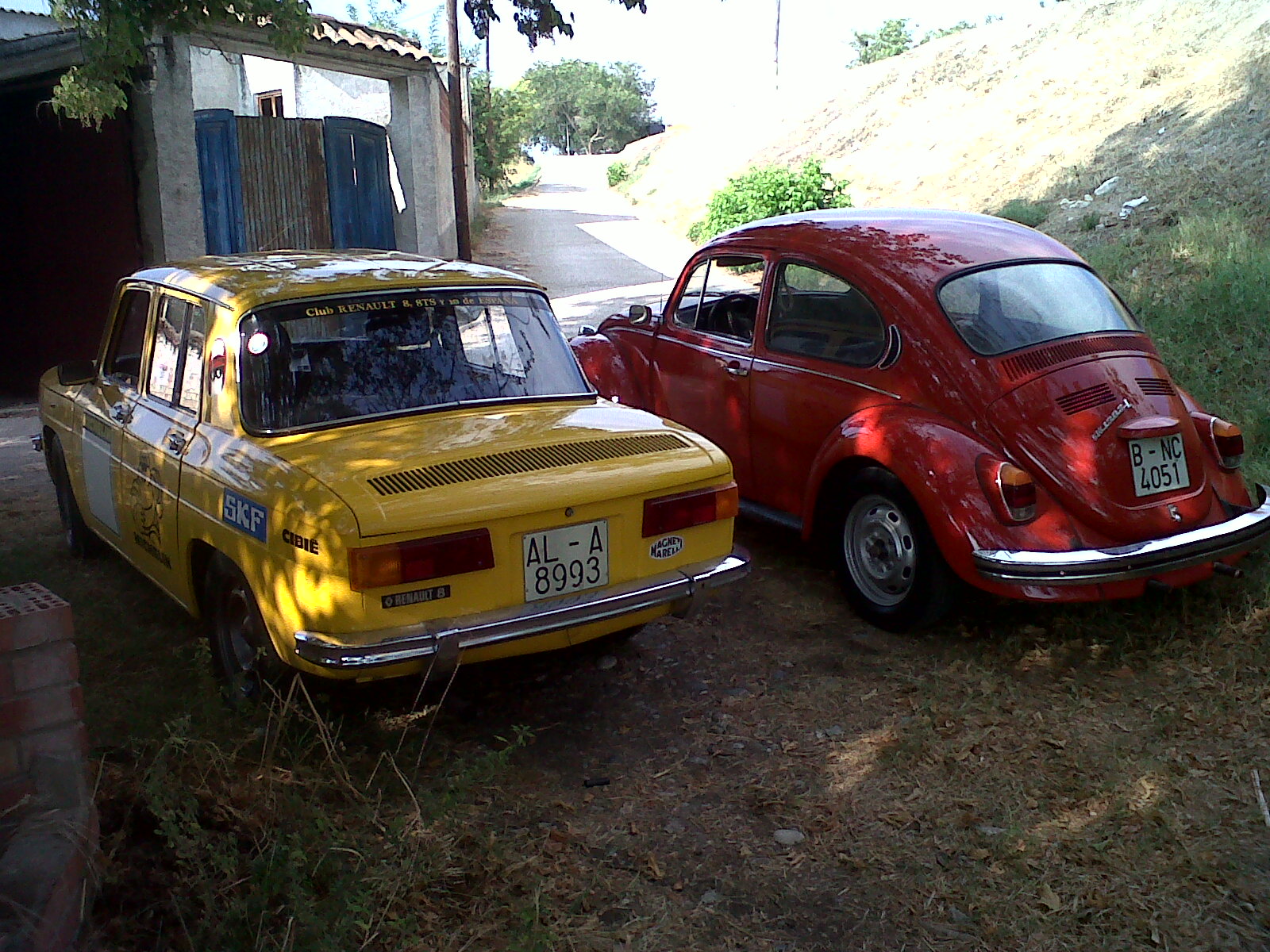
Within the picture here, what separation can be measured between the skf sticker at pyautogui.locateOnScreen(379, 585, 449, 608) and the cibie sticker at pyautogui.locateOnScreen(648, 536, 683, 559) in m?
0.80

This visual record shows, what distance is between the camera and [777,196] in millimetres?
18125

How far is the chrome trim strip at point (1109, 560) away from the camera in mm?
4199

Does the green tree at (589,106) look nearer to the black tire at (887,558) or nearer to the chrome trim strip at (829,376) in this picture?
the chrome trim strip at (829,376)

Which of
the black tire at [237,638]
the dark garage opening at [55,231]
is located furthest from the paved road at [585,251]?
the black tire at [237,638]

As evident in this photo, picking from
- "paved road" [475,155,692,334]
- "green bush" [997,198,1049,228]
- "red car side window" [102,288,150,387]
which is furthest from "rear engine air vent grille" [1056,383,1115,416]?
"green bush" [997,198,1049,228]

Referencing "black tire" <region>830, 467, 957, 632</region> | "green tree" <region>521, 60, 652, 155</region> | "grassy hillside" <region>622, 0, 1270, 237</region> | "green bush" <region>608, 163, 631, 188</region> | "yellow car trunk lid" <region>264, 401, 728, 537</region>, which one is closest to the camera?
"yellow car trunk lid" <region>264, 401, 728, 537</region>

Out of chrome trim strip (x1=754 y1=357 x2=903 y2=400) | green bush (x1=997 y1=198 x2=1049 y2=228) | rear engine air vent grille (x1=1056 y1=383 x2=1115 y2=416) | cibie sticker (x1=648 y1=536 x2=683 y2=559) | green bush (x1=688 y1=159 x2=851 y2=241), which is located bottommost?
cibie sticker (x1=648 y1=536 x2=683 y2=559)

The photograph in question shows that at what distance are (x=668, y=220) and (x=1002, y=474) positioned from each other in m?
23.1

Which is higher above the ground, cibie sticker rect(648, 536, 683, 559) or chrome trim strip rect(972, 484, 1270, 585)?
cibie sticker rect(648, 536, 683, 559)

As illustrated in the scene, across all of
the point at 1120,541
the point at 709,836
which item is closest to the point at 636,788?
the point at 709,836

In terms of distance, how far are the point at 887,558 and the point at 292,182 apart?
9629 mm

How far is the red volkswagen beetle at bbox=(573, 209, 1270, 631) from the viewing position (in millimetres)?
4359

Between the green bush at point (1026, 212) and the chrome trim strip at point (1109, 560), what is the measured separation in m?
10.4

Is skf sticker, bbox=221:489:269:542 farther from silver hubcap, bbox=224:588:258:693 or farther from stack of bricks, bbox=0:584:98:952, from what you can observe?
stack of bricks, bbox=0:584:98:952
